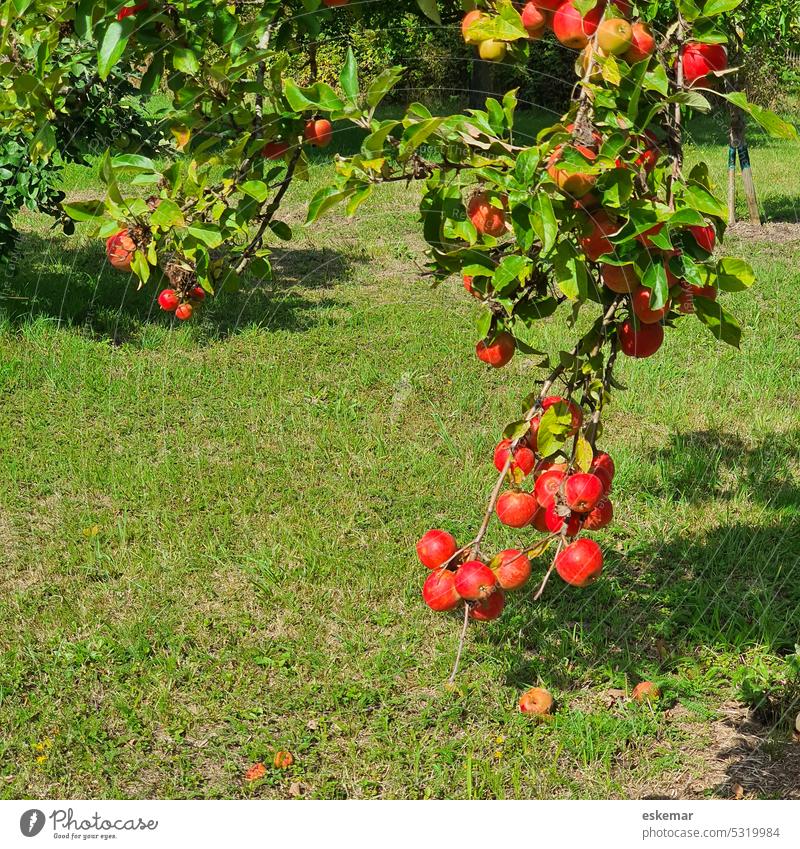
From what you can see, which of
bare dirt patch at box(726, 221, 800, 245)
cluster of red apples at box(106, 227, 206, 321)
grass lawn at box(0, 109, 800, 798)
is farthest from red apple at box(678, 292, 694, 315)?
bare dirt patch at box(726, 221, 800, 245)

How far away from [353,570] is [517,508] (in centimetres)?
157

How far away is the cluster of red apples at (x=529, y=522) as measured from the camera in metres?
1.82

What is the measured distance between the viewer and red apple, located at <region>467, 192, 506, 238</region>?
65.3 inches

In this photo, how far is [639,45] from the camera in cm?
160

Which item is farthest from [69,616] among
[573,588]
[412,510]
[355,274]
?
[355,274]

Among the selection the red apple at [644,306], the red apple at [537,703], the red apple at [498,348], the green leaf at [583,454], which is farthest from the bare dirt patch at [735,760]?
the red apple at [644,306]

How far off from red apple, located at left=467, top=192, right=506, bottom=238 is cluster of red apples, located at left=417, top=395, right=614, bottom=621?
35 centimetres

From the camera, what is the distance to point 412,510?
3.67m

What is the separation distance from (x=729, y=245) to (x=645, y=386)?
2420 mm

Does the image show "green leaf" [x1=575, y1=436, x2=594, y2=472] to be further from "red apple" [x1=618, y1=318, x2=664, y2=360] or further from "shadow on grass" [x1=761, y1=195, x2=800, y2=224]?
"shadow on grass" [x1=761, y1=195, x2=800, y2=224]

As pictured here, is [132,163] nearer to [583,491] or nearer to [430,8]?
[430,8]

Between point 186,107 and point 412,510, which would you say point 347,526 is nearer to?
point 412,510

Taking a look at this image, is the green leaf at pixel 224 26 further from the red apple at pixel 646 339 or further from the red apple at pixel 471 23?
the red apple at pixel 646 339

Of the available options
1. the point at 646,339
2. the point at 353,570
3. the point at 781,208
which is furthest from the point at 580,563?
the point at 781,208
